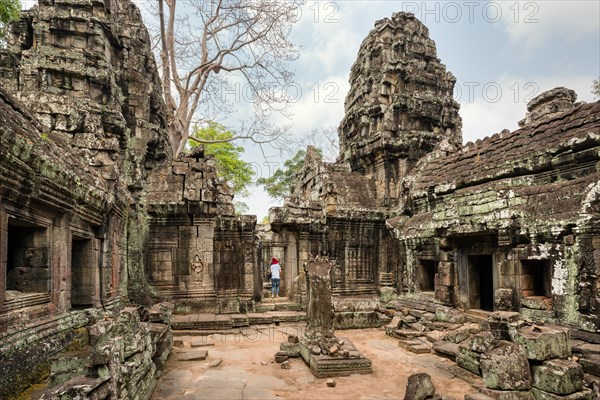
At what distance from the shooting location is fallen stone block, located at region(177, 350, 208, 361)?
719 cm

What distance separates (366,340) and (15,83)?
34.0 ft

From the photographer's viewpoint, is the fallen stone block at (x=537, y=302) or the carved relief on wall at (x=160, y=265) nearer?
the fallen stone block at (x=537, y=302)

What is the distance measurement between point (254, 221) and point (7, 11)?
10.5 meters

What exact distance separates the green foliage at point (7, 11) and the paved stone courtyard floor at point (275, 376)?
1163 cm

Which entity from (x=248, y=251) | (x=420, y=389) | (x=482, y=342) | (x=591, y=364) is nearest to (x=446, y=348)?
(x=482, y=342)

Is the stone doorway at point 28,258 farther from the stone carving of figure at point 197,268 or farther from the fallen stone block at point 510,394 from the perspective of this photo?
the fallen stone block at point 510,394

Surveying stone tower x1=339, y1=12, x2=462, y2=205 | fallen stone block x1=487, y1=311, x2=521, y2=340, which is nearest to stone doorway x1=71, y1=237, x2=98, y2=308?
fallen stone block x1=487, y1=311, x2=521, y2=340

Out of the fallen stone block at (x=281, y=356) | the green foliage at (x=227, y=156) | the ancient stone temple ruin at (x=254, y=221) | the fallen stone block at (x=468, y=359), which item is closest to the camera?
the ancient stone temple ruin at (x=254, y=221)

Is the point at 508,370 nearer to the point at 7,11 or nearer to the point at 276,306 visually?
the point at 276,306

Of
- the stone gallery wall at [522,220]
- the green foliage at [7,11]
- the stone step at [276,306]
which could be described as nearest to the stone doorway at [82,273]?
the stone step at [276,306]

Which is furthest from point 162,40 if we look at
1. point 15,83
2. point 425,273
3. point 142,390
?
point 142,390

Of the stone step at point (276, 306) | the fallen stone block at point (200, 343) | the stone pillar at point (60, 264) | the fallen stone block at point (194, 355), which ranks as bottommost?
the fallen stone block at point (200, 343)

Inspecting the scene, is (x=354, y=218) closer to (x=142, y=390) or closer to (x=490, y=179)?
(x=490, y=179)

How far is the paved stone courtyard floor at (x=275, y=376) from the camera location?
563 centimetres
